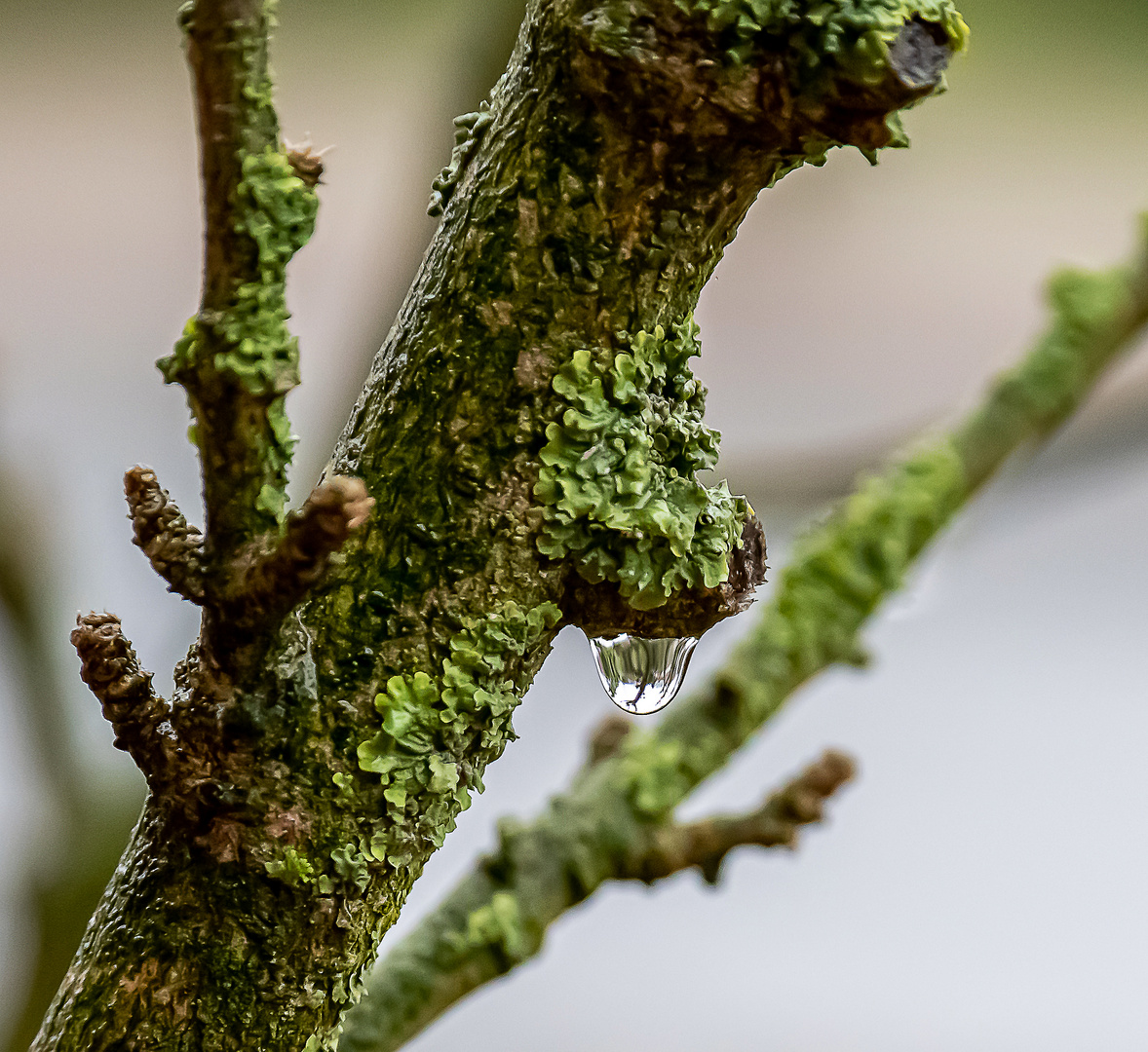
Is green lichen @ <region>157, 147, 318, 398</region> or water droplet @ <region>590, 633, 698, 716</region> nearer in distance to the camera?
green lichen @ <region>157, 147, 318, 398</region>

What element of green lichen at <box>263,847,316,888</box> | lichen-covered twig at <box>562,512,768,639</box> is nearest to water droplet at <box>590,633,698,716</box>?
lichen-covered twig at <box>562,512,768,639</box>

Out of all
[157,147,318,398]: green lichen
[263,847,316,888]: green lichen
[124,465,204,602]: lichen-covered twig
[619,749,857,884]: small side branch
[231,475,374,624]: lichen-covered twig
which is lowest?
[263,847,316,888]: green lichen

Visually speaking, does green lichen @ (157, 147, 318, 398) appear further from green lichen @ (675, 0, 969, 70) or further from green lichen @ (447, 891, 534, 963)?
green lichen @ (447, 891, 534, 963)

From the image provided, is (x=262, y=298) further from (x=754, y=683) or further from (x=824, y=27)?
(x=754, y=683)

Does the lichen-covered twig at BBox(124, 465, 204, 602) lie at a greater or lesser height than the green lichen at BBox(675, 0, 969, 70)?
lesser

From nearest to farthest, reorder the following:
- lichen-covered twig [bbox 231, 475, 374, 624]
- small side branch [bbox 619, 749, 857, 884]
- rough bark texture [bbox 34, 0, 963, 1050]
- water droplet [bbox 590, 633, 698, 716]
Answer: lichen-covered twig [bbox 231, 475, 374, 624]
rough bark texture [bbox 34, 0, 963, 1050]
water droplet [bbox 590, 633, 698, 716]
small side branch [bbox 619, 749, 857, 884]

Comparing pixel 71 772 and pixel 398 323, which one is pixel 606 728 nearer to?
pixel 398 323

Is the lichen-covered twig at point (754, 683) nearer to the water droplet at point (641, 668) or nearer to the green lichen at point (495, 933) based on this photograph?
the green lichen at point (495, 933)
